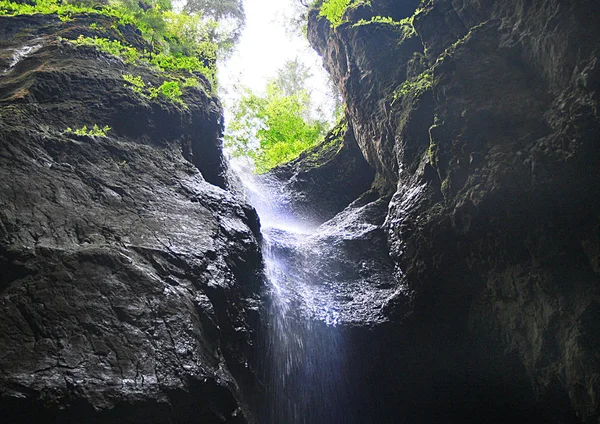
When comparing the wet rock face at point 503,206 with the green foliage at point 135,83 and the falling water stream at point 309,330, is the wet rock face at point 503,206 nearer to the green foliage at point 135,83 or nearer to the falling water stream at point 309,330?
the falling water stream at point 309,330

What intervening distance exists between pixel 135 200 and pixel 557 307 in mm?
5899

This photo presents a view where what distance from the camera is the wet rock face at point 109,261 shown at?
322 centimetres

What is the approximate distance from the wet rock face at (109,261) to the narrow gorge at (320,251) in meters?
0.02

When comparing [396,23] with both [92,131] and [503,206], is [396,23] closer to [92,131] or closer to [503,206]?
[503,206]

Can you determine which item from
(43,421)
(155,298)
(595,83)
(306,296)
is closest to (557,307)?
(595,83)

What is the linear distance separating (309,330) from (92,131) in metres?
4.90

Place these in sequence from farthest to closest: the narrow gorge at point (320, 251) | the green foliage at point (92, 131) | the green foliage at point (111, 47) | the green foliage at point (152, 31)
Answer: the green foliage at point (152, 31)
the green foliage at point (111, 47)
the green foliage at point (92, 131)
the narrow gorge at point (320, 251)

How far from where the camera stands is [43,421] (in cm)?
294

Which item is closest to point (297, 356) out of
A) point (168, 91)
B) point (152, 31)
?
point (168, 91)

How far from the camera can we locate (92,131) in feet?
19.7

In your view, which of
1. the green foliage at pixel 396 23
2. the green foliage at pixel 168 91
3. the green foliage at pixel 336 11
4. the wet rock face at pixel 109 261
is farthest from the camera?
the green foliage at pixel 336 11

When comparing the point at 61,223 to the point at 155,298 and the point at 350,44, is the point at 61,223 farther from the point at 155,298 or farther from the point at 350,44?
the point at 350,44

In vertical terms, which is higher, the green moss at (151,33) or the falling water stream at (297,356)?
the green moss at (151,33)

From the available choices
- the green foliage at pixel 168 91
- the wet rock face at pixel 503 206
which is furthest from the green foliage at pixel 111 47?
the wet rock face at pixel 503 206
